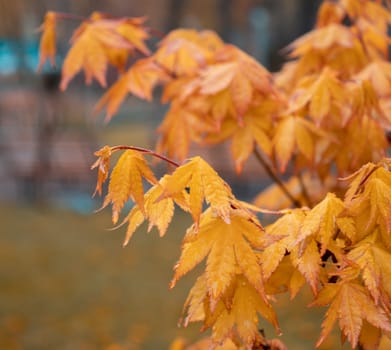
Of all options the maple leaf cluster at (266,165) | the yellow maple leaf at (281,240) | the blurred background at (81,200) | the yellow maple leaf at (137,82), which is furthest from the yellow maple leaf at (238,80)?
the blurred background at (81,200)

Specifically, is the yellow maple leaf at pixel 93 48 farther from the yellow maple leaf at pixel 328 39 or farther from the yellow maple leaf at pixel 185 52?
the yellow maple leaf at pixel 328 39

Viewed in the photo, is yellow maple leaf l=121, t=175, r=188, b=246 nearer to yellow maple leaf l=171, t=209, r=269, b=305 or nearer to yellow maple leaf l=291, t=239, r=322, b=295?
yellow maple leaf l=171, t=209, r=269, b=305

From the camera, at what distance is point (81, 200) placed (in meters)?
5.64

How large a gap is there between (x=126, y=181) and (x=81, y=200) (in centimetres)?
500

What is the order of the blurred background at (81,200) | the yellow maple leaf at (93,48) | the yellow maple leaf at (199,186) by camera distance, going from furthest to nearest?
the blurred background at (81,200), the yellow maple leaf at (93,48), the yellow maple leaf at (199,186)

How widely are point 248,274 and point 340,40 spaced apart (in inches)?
25.1

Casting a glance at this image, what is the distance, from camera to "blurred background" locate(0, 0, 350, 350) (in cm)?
→ 304

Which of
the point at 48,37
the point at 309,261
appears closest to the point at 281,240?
the point at 309,261

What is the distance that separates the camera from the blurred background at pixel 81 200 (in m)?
3.04

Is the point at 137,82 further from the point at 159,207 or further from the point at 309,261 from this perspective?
the point at 309,261

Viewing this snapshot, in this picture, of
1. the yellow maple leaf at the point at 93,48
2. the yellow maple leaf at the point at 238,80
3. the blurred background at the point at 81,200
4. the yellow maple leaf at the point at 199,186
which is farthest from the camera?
the blurred background at the point at 81,200

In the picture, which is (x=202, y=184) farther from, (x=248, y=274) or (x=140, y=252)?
(x=140, y=252)

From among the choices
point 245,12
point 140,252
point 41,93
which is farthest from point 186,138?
point 41,93

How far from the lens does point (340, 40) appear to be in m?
1.20
